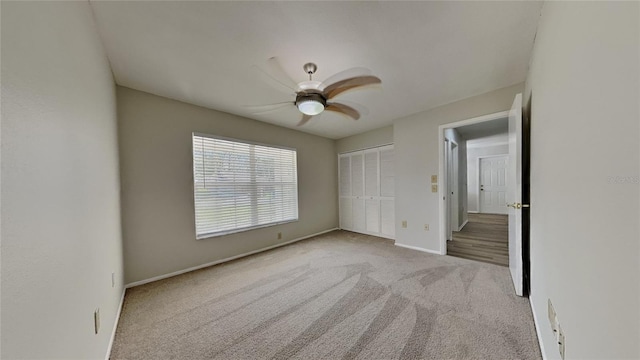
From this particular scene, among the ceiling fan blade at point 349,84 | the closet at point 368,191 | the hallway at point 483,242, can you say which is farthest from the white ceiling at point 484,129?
the ceiling fan blade at point 349,84

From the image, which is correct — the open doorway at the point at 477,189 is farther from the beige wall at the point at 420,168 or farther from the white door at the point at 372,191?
the white door at the point at 372,191

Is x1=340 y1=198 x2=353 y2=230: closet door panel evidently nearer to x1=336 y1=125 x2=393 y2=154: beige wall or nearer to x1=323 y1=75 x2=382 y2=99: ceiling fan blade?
x1=336 y1=125 x2=393 y2=154: beige wall

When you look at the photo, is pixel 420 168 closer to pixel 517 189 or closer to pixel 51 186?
pixel 517 189

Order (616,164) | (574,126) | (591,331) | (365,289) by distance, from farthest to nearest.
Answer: (365,289) → (574,126) → (591,331) → (616,164)

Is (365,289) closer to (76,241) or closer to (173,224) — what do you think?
(76,241)

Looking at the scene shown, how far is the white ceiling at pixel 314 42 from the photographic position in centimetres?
144

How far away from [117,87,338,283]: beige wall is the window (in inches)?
5.3

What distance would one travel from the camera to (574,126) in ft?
3.00

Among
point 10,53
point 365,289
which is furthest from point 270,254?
point 10,53

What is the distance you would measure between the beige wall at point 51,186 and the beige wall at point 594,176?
166 centimetres

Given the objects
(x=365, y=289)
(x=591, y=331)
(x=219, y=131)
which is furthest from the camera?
(x=219, y=131)

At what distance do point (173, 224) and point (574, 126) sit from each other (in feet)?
12.0

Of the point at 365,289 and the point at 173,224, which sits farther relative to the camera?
the point at 173,224

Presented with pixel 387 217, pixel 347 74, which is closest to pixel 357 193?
pixel 387 217
